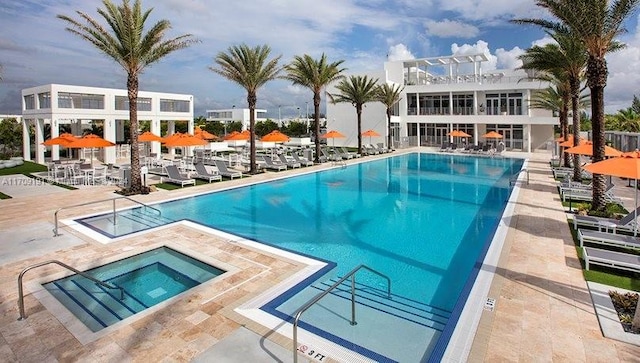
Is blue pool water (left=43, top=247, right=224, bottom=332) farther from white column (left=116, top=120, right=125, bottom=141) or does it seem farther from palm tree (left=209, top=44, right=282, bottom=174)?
white column (left=116, top=120, right=125, bottom=141)

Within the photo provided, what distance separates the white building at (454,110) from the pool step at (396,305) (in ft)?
115

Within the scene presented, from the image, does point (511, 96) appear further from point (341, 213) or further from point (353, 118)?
point (341, 213)

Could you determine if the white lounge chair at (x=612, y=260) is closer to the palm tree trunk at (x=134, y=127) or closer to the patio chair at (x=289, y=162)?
the palm tree trunk at (x=134, y=127)

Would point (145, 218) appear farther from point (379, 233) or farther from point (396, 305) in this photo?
point (396, 305)

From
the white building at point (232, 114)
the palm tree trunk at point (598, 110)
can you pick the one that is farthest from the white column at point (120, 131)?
the white building at point (232, 114)

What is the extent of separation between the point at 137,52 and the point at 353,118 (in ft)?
108

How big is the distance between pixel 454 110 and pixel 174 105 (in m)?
28.1

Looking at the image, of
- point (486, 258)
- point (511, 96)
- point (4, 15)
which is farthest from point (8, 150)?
point (511, 96)

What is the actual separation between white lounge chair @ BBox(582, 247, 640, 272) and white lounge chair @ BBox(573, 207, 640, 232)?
2079 millimetres

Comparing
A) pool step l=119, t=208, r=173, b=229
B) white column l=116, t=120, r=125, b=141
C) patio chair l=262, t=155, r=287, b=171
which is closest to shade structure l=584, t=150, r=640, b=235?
pool step l=119, t=208, r=173, b=229

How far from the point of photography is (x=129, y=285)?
24.8ft

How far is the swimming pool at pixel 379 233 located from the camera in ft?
19.4

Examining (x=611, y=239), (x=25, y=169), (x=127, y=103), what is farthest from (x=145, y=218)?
(x=127, y=103)

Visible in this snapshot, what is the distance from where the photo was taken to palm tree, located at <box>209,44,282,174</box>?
2091cm
